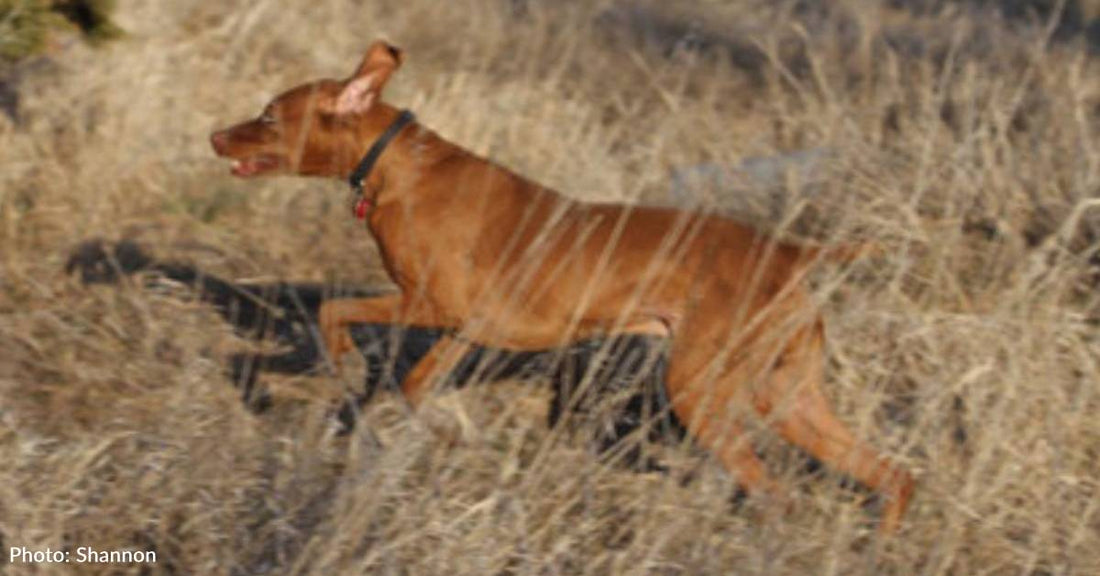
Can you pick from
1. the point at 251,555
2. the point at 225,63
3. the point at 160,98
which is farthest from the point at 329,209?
the point at 251,555

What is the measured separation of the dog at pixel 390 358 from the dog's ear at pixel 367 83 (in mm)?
635

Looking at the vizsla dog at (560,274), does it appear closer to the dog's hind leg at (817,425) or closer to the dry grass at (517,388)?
the dog's hind leg at (817,425)

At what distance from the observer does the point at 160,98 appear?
7383mm

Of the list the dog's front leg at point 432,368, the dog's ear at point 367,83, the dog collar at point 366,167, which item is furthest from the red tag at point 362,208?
the dog's front leg at point 432,368

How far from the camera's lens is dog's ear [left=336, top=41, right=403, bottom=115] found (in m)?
4.94

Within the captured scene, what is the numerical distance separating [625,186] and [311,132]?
8.11ft

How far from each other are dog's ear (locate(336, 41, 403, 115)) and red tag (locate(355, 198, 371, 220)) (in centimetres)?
28

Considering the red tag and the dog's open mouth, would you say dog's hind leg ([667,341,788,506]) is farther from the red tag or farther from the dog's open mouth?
the dog's open mouth

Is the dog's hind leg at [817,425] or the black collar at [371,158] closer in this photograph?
the dog's hind leg at [817,425]

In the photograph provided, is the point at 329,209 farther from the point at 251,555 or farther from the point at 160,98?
the point at 251,555

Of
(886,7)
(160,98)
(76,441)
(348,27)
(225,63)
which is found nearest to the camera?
(76,441)

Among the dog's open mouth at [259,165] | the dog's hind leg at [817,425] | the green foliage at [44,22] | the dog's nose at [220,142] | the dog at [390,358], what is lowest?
the dog at [390,358]

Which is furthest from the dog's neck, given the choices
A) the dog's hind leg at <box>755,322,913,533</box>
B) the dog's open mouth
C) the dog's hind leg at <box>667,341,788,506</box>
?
the dog's hind leg at <box>755,322,913,533</box>

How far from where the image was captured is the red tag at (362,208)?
4.90 metres
